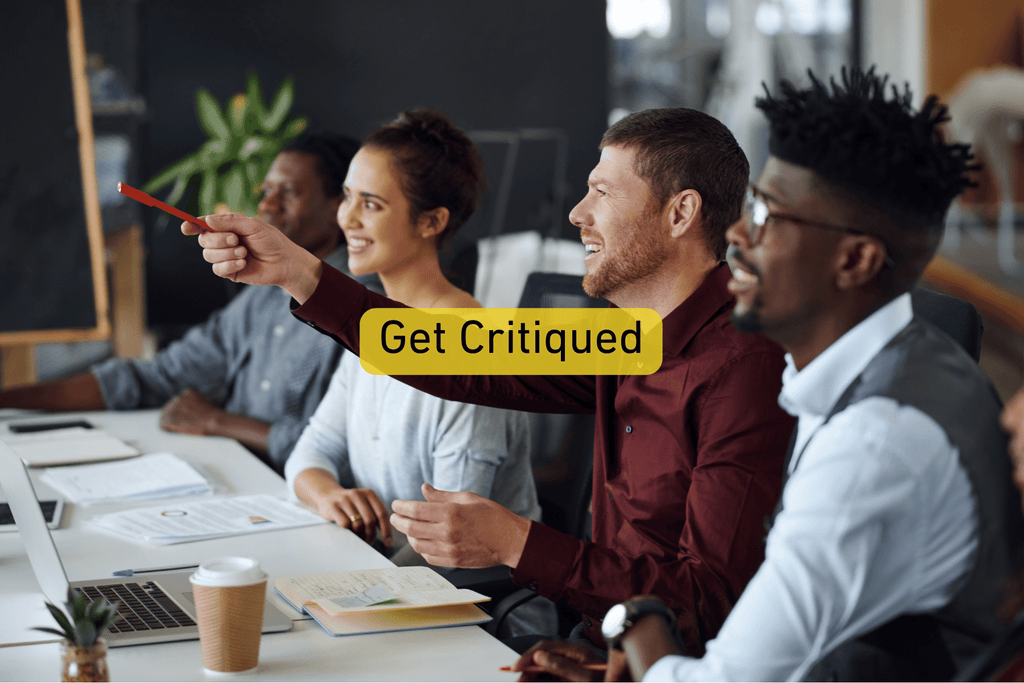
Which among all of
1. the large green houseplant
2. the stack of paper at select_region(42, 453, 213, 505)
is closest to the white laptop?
the stack of paper at select_region(42, 453, 213, 505)

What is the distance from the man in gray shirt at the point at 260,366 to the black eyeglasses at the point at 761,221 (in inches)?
61.7

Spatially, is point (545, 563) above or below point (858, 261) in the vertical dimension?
below

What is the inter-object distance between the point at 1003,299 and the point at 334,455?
4.56 m

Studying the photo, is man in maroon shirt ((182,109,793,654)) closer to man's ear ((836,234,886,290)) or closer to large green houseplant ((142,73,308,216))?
man's ear ((836,234,886,290))

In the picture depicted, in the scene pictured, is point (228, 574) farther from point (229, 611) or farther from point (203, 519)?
point (203, 519)

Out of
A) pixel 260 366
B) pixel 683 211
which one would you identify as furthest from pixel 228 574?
pixel 260 366

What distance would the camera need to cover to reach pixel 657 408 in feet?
4.43

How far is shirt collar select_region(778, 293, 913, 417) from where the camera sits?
883mm

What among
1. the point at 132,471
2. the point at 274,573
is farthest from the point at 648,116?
the point at 132,471

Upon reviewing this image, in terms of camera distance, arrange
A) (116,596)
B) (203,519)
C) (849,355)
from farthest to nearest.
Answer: (203,519), (116,596), (849,355)

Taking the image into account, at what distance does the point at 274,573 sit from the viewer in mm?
1441

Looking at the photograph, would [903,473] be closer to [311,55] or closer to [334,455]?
[334,455]

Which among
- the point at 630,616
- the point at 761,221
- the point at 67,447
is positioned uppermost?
the point at 761,221

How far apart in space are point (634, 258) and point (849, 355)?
541mm
